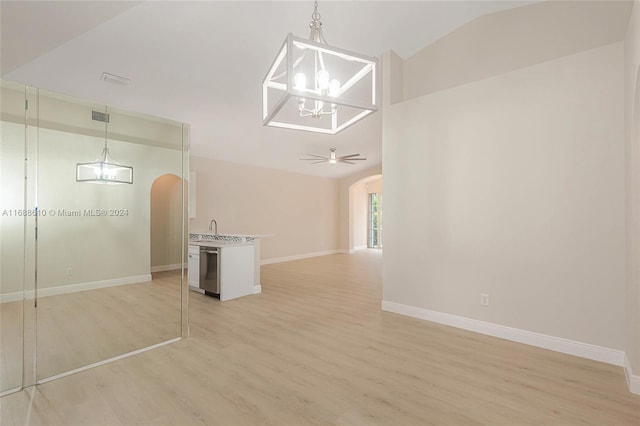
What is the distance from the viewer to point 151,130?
10.3ft

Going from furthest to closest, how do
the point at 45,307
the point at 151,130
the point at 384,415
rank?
the point at 151,130 < the point at 45,307 < the point at 384,415

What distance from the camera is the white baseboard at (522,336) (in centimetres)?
277

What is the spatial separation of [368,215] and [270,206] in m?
5.76

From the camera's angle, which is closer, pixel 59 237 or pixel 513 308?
pixel 59 237

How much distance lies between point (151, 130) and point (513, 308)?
4191 mm

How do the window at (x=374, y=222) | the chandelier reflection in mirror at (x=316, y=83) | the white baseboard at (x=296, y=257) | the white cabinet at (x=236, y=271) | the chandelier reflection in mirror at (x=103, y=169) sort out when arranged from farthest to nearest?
1. the window at (x=374, y=222)
2. the white baseboard at (x=296, y=257)
3. the white cabinet at (x=236, y=271)
4. the chandelier reflection in mirror at (x=103, y=169)
5. the chandelier reflection in mirror at (x=316, y=83)

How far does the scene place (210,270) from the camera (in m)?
4.98

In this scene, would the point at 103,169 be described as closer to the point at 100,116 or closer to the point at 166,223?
the point at 100,116

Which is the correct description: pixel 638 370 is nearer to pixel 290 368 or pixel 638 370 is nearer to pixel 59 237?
pixel 290 368

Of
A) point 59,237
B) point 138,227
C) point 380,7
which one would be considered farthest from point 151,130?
point 380,7

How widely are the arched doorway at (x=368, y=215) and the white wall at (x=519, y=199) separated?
27.6ft

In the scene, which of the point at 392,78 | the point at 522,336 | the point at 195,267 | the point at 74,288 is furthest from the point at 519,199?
the point at 195,267

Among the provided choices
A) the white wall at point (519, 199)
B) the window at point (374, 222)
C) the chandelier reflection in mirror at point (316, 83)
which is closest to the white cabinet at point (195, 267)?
the white wall at point (519, 199)

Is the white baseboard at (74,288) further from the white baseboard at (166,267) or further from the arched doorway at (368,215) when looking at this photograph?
the arched doorway at (368,215)
